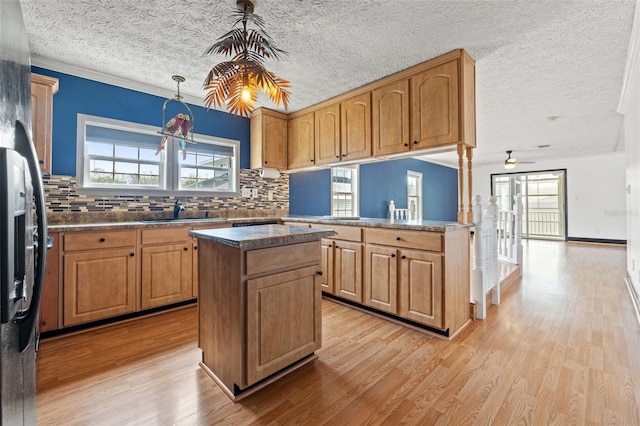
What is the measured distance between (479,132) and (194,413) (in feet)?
19.3

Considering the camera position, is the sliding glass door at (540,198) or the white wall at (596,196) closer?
the white wall at (596,196)

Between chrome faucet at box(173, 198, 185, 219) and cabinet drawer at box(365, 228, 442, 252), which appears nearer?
cabinet drawer at box(365, 228, 442, 252)

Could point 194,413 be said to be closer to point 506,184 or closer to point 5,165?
point 5,165

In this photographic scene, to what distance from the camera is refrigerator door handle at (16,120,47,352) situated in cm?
77

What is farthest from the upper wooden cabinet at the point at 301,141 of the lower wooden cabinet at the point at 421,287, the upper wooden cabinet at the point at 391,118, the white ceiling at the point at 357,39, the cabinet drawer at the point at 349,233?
the lower wooden cabinet at the point at 421,287

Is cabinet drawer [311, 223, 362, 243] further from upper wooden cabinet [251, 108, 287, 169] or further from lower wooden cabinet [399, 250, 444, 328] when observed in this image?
upper wooden cabinet [251, 108, 287, 169]

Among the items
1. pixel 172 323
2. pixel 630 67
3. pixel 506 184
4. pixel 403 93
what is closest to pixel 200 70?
pixel 403 93

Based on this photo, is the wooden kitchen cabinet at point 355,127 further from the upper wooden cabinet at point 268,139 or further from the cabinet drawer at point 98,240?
the cabinet drawer at point 98,240

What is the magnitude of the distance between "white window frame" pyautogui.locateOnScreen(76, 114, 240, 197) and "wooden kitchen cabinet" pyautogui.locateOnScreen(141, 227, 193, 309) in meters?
0.76

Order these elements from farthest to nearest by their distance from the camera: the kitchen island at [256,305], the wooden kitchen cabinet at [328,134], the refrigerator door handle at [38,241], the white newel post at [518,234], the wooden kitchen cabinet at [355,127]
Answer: the white newel post at [518,234] < the wooden kitchen cabinet at [328,134] < the wooden kitchen cabinet at [355,127] < the kitchen island at [256,305] < the refrigerator door handle at [38,241]

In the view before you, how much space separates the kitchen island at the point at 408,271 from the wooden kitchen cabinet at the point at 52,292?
2.39 metres

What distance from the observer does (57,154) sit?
282 cm

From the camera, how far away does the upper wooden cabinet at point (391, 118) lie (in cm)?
290

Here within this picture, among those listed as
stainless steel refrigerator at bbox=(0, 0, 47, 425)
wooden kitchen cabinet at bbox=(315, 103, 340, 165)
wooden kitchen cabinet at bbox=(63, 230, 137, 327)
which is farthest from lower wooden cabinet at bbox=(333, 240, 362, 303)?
stainless steel refrigerator at bbox=(0, 0, 47, 425)
